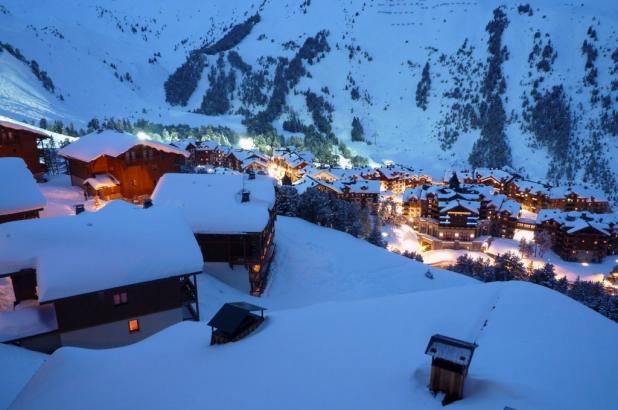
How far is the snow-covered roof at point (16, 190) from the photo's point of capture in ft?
69.6

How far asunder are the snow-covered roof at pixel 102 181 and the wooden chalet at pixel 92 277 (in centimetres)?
1700

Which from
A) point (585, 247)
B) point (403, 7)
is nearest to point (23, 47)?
point (585, 247)

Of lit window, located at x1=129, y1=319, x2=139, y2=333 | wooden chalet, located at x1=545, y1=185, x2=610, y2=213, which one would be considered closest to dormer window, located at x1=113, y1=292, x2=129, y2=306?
lit window, located at x1=129, y1=319, x2=139, y2=333

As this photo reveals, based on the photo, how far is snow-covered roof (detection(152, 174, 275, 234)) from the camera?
24078 millimetres

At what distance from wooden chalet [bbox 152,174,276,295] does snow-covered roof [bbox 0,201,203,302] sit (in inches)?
234

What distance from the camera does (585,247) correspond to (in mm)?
62344

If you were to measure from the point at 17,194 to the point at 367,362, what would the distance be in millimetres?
22408

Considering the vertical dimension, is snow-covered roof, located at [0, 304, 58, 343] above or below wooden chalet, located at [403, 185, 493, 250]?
above

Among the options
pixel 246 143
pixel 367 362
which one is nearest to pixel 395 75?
pixel 246 143

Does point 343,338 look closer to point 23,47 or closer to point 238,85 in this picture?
point 23,47

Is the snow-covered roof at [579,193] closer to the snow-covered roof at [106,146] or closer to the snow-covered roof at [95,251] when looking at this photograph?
the snow-covered roof at [106,146]

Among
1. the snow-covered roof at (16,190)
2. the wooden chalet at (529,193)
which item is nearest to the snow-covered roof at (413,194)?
the wooden chalet at (529,193)

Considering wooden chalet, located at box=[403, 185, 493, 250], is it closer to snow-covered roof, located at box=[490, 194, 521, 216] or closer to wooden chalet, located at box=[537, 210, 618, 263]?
snow-covered roof, located at box=[490, 194, 521, 216]

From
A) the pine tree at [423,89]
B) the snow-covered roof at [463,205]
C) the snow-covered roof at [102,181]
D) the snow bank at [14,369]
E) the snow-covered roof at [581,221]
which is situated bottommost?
the snow-covered roof at [581,221]
